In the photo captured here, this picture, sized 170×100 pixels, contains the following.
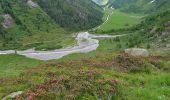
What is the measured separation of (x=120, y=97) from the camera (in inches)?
699

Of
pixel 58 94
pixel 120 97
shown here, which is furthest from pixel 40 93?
pixel 120 97

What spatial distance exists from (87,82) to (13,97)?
406 centimetres

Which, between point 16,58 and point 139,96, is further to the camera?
point 16,58

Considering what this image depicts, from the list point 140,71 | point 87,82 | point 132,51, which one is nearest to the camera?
point 87,82

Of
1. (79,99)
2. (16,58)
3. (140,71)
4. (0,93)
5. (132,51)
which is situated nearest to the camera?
(79,99)

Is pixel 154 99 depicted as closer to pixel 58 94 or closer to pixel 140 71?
pixel 58 94

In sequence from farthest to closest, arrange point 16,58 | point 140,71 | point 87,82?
point 16,58 < point 140,71 < point 87,82

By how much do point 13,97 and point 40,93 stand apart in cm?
212

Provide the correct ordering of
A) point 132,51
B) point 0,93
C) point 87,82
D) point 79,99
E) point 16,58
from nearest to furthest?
1. point 79,99
2. point 87,82
3. point 0,93
4. point 132,51
5. point 16,58

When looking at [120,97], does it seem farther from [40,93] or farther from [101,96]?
[40,93]

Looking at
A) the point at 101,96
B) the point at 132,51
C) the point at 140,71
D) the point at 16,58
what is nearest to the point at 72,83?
the point at 101,96

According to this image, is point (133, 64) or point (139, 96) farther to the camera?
point (133, 64)

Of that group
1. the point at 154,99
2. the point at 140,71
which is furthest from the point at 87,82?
the point at 140,71

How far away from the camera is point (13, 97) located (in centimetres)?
1867
